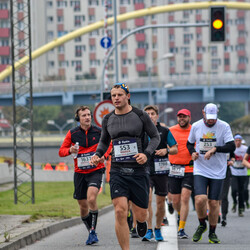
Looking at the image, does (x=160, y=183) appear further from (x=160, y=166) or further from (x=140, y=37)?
(x=140, y=37)

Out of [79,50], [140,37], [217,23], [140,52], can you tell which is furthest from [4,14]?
[217,23]

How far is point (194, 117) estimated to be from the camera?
→ 12444cm

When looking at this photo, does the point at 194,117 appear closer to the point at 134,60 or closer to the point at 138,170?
the point at 134,60

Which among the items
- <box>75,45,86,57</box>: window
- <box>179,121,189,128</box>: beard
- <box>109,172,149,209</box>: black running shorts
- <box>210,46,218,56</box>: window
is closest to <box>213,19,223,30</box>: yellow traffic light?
<box>179,121,189,128</box>: beard

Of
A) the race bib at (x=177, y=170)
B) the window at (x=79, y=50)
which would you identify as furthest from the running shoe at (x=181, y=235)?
the window at (x=79, y=50)

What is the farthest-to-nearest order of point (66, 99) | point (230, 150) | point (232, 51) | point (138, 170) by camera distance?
point (232, 51), point (66, 99), point (230, 150), point (138, 170)

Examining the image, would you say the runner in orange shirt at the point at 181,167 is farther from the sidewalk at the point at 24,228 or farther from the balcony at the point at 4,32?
the balcony at the point at 4,32

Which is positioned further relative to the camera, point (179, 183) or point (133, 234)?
point (179, 183)

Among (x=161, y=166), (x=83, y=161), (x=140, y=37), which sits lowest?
(x=161, y=166)

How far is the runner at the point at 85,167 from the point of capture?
11016 mm

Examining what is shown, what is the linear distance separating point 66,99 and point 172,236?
206ft

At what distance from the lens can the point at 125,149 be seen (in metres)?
8.43

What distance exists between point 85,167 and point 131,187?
2.59 m

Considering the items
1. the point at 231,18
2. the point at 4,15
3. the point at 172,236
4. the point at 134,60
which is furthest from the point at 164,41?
the point at 172,236
